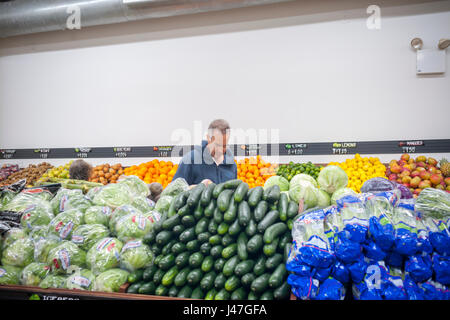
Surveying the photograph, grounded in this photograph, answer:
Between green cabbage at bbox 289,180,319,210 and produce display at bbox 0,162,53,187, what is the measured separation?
16.4 ft

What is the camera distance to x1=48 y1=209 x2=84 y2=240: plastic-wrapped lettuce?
76.4 inches

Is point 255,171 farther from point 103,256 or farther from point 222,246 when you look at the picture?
point 103,256

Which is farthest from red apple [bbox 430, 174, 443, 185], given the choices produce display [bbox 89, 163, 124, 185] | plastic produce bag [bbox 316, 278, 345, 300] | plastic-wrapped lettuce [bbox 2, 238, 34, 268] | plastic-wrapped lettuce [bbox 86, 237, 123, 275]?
produce display [bbox 89, 163, 124, 185]

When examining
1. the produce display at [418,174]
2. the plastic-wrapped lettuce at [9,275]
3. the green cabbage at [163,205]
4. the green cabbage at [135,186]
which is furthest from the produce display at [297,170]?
the plastic-wrapped lettuce at [9,275]

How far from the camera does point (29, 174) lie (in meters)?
5.45

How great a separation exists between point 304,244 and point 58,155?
5857 millimetres

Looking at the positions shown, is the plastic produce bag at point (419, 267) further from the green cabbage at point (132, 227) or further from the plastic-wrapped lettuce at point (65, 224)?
the plastic-wrapped lettuce at point (65, 224)

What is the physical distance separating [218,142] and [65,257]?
2120 mm

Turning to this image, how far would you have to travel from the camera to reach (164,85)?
18.1 ft

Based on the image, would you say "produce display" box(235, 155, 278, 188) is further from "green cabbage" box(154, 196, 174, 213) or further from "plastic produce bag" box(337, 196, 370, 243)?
"plastic produce bag" box(337, 196, 370, 243)

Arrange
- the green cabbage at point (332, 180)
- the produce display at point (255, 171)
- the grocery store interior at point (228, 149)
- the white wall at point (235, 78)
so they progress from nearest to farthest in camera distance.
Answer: the grocery store interior at point (228, 149) → the green cabbage at point (332, 180) → the produce display at point (255, 171) → the white wall at point (235, 78)

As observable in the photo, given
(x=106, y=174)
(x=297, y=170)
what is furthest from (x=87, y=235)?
(x=106, y=174)

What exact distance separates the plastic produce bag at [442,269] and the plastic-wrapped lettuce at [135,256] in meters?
1.45

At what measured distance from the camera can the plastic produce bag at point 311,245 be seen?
1.32m
